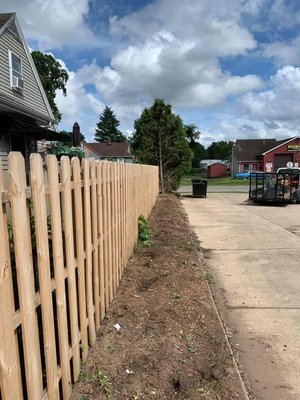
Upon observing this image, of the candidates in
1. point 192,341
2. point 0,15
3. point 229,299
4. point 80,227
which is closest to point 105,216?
point 80,227

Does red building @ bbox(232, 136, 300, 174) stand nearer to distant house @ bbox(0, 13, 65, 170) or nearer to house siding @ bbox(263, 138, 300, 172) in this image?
house siding @ bbox(263, 138, 300, 172)

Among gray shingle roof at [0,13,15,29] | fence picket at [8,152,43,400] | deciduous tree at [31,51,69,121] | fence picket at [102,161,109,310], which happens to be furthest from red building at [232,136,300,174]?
fence picket at [8,152,43,400]

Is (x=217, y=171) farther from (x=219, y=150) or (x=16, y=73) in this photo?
(x=16, y=73)

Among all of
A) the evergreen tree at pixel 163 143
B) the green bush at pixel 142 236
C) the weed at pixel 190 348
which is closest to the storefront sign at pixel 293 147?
→ the evergreen tree at pixel 163 143

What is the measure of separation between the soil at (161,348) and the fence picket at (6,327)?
0.96 m

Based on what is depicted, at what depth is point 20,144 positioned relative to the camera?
13.6 m

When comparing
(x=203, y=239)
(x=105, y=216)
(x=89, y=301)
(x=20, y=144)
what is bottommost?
(x=203, y=239)

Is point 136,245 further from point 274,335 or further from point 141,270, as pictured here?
point 274,335

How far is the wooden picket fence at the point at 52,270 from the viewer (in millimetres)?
1773

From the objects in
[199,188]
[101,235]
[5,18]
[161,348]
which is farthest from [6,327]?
[199,188]

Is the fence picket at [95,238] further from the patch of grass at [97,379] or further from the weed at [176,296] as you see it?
the weed at [176,296]

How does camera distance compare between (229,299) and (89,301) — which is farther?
(229,299)

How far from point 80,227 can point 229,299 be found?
264 centimetres

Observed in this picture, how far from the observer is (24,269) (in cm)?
189
